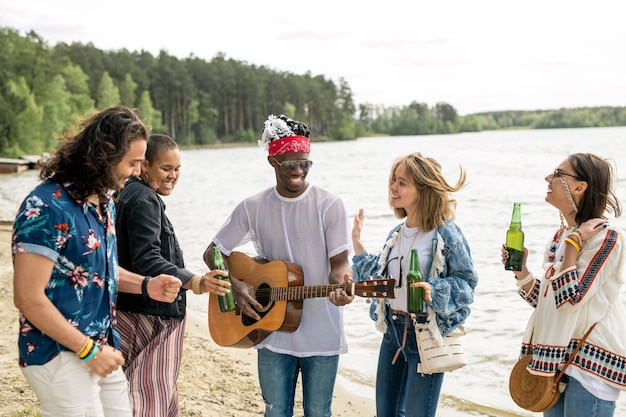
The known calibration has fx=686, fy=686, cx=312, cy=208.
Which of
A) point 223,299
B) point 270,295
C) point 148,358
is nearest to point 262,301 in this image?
point 270,295

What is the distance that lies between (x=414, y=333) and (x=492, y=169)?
145ft

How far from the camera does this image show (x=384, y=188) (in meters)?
35.9

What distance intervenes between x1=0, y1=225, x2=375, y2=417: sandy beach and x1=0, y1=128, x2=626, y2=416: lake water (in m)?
1.11

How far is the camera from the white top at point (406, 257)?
407 centimetres

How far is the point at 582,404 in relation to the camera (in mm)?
3529

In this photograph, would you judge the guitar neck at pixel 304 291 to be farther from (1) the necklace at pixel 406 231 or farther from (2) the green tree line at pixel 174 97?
(2) the green tree line at pixel 174 97

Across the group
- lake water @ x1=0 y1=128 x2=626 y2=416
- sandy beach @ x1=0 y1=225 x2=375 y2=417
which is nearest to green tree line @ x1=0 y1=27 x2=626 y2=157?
lake water @ x1=0 y1=128 x2=626 y2=416

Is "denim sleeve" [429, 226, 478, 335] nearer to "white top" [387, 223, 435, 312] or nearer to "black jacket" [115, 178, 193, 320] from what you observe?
"white top" [387, 223, 435, 312]

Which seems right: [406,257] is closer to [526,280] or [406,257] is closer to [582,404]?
[526,280]

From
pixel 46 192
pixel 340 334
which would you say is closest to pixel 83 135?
pixel 46 192

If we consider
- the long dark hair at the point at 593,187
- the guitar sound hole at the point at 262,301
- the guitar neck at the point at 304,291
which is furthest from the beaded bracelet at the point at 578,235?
the guitar sound hole at the point at 262,301

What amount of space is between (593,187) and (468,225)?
61.3 ft

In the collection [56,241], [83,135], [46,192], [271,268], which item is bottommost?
[271,268]

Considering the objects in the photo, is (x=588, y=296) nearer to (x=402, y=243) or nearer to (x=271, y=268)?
(x=402, y=243)
